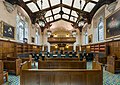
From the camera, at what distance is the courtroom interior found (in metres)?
3.29

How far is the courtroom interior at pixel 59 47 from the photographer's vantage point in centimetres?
329

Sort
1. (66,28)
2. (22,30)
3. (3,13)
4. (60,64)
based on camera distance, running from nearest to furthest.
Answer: (60,64) < (3,13) < (22,30) < (66,28)

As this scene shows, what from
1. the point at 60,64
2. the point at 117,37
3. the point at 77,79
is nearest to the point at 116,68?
the point at 117,37

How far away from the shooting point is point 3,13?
25.9ft

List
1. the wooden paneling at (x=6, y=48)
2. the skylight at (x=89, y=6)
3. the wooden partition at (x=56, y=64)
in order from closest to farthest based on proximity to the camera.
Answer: the wooden partition at (x=56, y=64) → the wooden paneling at (x=6, y=48) → the skylight at (x=89, y=6)

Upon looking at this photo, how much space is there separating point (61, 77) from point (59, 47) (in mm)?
17950

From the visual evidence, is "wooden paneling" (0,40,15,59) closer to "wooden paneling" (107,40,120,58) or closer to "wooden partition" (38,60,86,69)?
"wooden partition" (38,60,86,69)

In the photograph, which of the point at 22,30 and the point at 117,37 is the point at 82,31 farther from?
the point at 117,37

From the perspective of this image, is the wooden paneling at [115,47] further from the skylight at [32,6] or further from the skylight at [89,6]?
the skylight at [32,6]

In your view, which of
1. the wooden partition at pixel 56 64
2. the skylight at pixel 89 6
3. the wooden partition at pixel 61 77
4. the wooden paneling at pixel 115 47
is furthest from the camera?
the skylight at pixel 89 6

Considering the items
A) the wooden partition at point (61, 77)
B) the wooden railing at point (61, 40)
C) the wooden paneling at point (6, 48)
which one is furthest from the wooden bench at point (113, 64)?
the wooden railing at point (61, 40)

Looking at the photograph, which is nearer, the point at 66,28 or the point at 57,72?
the point at 57,72

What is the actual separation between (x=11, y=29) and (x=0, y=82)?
209 inches

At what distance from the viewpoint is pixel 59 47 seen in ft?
69.5
